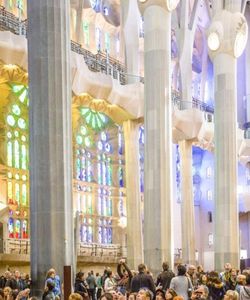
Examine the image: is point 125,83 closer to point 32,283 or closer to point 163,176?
point 163,176

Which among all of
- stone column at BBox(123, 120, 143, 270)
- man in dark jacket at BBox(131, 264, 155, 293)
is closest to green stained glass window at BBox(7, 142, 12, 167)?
stone column at BBox(123, 120, 143, 270)

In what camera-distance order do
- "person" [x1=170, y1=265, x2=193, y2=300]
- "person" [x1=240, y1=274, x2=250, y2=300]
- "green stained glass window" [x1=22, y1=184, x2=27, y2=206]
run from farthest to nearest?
"green stained glass window" [x1=22, y1=184, x2=27, y2=206], "person" [x1=170, y1=265, x2=193, y2=300], "person" [x1=240, y1=274, x2=250, y2=300]

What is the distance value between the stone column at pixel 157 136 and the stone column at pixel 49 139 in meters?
6.71

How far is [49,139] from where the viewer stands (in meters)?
14.8

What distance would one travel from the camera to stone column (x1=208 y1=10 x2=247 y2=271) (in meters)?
26.2

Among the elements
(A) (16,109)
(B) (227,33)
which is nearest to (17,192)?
(A) (16,109)

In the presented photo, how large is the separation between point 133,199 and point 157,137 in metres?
8.77

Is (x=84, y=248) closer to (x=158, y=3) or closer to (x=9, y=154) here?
(x=9, y=154)

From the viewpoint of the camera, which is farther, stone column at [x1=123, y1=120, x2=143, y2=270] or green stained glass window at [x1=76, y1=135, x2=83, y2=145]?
green stained glass window at [x1=76, y1=135, x2=83, y2=145]

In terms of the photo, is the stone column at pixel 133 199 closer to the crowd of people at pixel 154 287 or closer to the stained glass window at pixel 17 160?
the stained glass window at pixel 17 160

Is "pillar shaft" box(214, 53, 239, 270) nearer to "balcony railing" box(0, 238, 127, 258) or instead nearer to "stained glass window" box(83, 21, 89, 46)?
"balcony railing" box(0, 238, 127, 258)

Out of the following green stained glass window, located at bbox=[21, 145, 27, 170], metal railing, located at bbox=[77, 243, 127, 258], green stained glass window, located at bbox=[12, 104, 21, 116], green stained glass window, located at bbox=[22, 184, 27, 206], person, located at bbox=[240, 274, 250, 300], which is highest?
green stained glass window, located at bbox=[12, 104, 21, 116]

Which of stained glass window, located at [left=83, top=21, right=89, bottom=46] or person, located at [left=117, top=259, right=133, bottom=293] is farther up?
stained glass window, located at [left=83, top=21, right=89, bottom=46]

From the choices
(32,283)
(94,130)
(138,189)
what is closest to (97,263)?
(138,189)
